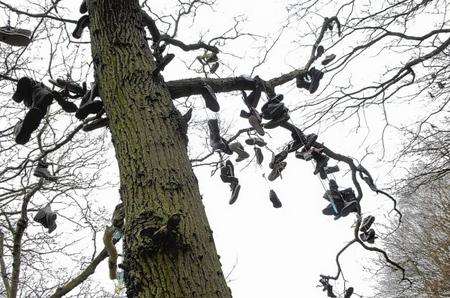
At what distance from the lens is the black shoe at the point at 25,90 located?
6.50 ft

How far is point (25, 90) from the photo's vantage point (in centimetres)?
200

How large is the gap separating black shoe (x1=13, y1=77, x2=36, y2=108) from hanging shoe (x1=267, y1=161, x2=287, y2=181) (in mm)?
1565

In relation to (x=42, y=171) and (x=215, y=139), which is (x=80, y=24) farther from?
(x=42, y=171)

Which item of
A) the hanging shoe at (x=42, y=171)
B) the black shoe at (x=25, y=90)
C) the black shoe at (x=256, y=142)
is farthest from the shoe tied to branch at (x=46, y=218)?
the black shoe at (x=256, y=142)

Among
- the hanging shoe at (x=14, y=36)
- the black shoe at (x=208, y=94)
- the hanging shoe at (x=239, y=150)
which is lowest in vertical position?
the black shoe at (x=208, y=94)

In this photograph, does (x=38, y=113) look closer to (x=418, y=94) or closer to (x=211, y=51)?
(x=211, y=51)

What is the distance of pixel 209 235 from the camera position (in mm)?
1241

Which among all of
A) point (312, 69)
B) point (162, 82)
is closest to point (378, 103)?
point (312, 69)

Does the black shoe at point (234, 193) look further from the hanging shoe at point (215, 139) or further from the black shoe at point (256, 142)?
the hanging shoe at point (215, 139)

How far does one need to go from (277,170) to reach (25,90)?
5.35ft

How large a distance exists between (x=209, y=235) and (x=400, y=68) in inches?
117

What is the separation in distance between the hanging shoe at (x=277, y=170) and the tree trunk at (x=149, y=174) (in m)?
1.25

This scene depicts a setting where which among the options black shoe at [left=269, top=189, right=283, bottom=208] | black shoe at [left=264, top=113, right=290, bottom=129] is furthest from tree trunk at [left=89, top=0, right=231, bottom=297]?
black shoe at [left=269, top=189, right=283, bottom=208]

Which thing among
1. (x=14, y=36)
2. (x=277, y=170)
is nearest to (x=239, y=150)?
(x=277, y=170)
